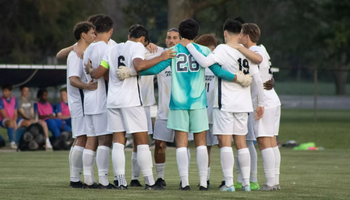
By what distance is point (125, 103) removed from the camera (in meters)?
8.30

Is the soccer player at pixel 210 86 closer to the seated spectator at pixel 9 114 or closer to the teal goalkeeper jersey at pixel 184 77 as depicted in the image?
the teal goalkeeper jersey at pixel 184 77

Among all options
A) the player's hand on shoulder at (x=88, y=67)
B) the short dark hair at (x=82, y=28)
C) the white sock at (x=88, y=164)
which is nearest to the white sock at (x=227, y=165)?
the white sock at (x=88, y=164)

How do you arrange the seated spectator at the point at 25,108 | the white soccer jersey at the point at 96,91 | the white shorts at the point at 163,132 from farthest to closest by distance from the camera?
1. the seated spectator at the point at 25,108
2. the white shorts at the point at 163,132
3. the white soccer jersey at the point at 96,91

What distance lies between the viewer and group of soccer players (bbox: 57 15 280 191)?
823 centimetres

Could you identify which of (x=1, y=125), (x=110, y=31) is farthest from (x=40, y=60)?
(x=110, y=31)

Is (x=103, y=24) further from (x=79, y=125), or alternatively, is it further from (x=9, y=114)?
(x=9, y=114)

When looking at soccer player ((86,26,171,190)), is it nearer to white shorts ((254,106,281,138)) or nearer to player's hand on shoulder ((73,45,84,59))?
player's hand on shoulder ((73,45,84,59))

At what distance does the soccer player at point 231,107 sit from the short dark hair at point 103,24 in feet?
3.43

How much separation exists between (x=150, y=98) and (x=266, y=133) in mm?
1751

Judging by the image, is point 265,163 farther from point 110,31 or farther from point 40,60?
point 40,60

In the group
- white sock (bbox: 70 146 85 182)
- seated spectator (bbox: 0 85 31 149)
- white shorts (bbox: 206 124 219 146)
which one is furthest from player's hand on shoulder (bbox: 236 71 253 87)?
seated spectator (bbox: 0 85 31 149)

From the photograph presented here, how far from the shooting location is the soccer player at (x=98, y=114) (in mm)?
8594

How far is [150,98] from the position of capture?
9.36 metres

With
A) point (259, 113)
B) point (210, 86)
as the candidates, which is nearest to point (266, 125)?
point (259, 113)
